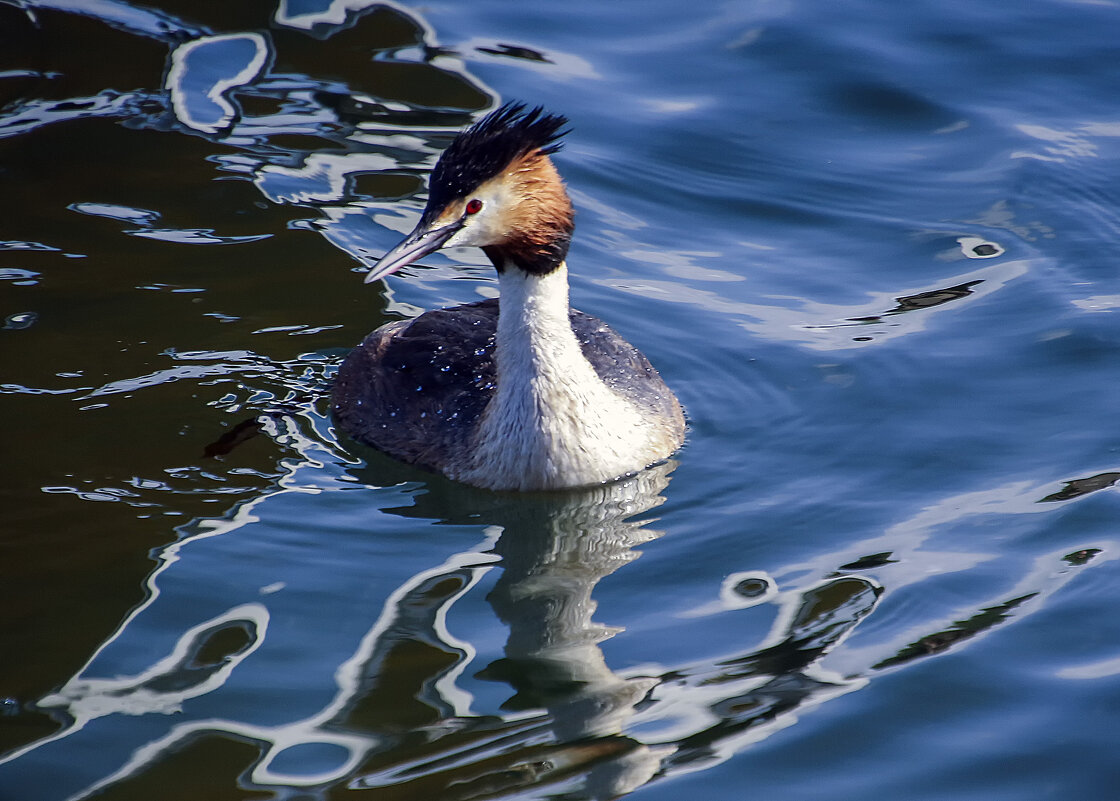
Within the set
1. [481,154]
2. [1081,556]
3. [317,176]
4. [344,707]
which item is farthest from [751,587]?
[317,176]

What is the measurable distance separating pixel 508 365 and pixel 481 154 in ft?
3.51

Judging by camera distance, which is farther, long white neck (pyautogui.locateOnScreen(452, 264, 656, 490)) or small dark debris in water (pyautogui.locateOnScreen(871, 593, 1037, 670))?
long white neck (pyautogui.locateOnScreen(452, 264, 656, 490))

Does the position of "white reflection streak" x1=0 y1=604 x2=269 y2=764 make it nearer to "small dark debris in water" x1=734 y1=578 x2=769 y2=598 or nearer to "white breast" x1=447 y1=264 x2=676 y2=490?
"white breast" x1=447 y1=264 x2=676 y2=490

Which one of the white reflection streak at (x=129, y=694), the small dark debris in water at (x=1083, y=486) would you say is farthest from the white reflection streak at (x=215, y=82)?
the small dark debris in water at (x=1083, y=486)

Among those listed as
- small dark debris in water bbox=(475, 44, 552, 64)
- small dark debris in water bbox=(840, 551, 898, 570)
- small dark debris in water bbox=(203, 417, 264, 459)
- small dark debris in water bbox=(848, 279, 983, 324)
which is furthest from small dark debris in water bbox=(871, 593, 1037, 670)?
small dark debris in water bbox=(475, 44, 552, 64)

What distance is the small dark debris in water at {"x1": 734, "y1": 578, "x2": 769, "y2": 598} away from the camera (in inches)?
242

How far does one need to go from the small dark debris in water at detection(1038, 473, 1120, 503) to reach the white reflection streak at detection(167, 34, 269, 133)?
6.57 m

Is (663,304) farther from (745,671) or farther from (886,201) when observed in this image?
(745,671)

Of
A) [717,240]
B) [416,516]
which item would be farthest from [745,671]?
[717,240]

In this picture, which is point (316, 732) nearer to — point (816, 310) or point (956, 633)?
point (956, 633)

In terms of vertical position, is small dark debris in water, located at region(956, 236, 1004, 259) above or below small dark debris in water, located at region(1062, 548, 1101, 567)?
above

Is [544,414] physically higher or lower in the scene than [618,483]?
higher

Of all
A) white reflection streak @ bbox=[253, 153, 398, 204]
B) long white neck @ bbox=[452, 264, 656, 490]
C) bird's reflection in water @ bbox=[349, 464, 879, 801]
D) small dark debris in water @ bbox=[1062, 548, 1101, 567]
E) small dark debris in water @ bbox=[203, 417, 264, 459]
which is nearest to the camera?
bird's reflection in water @ bbox=[349, 464, 879, 801]

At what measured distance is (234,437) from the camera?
7262mm
